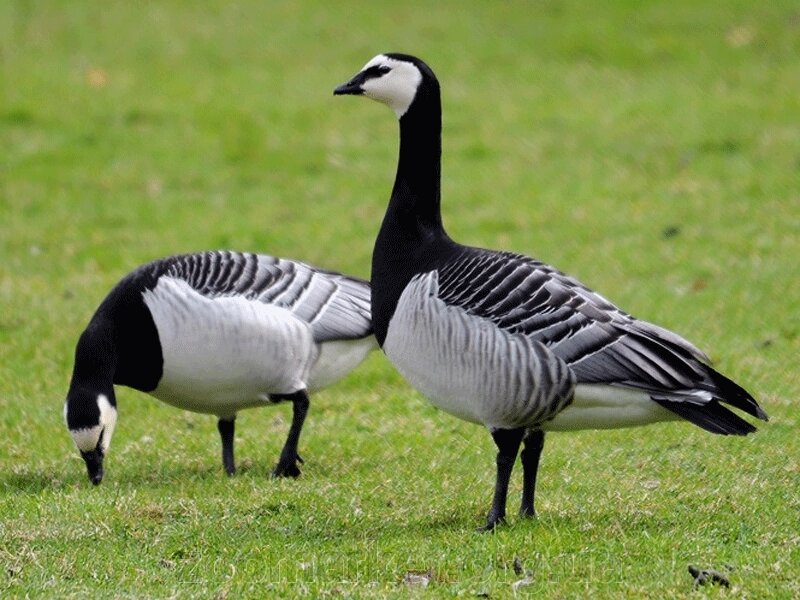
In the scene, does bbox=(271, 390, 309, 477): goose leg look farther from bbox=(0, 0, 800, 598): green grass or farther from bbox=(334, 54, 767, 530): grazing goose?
bbox=(334, 54, 767, 530): grazing goose

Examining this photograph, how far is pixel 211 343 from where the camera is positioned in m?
8.43

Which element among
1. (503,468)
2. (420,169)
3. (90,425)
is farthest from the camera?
(90,425)

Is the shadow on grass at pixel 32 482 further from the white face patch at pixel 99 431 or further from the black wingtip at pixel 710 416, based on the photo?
the black wingtip at pixel 710 416

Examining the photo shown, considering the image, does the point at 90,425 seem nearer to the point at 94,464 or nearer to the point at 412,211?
the point at 94,464

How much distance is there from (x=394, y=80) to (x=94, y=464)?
298cm

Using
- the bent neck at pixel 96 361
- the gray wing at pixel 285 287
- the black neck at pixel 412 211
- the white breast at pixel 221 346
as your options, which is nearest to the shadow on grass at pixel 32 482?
the bent neck at pixel 96 361

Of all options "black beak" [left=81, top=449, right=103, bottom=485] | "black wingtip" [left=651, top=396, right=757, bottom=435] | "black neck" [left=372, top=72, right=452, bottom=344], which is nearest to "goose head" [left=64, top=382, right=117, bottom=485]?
"black beak" [left=81, top=449, right=103, bottom=485]

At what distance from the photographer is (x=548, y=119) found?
2031 centimetres

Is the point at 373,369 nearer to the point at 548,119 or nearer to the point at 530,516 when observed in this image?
the point at 530,516

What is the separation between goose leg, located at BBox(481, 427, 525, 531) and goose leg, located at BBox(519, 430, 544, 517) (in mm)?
213

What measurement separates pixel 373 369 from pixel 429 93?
4.57 m

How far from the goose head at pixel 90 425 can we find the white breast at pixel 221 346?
402 mm

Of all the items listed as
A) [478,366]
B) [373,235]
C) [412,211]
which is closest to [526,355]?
[478,366]

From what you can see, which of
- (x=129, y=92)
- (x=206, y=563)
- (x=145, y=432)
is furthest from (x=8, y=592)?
(x=129, y=92)
